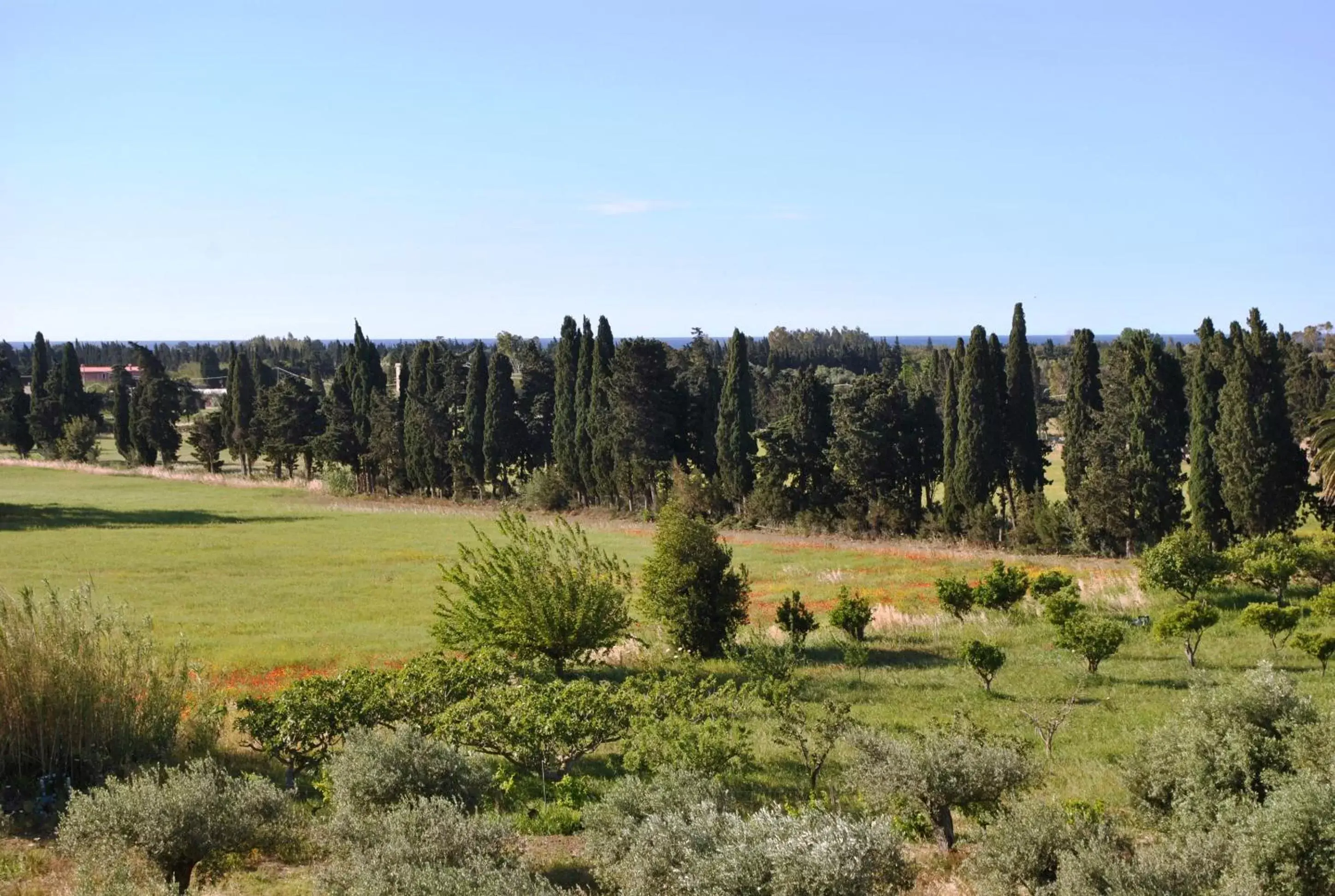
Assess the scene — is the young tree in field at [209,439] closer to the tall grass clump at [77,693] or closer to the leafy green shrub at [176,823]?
the tall grass clump at [77,693]

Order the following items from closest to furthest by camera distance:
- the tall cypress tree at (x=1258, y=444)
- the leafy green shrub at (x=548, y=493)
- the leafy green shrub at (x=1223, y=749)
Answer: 1. the leafy green shrub at (x=1223, y=749)
2. the tall cypress tree at (x=1258, y=444)
3. the leafy green shrub at (x=548, y=493)

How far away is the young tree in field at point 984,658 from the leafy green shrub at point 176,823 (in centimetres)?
1374

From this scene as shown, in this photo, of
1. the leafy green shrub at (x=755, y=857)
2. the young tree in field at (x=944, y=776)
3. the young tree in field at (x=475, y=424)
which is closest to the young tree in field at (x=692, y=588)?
the young tree in field at (x=944, y=776)

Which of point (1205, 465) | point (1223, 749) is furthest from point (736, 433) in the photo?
point (1223, 749)

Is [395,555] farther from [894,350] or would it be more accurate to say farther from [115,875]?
[894,350]

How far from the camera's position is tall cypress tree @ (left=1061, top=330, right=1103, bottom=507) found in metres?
45.4

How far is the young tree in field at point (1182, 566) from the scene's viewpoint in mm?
26984

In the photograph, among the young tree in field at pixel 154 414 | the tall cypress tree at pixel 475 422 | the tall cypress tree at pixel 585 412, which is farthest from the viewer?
the young tree in field at pixel 154 414

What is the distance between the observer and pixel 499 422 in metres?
67.7

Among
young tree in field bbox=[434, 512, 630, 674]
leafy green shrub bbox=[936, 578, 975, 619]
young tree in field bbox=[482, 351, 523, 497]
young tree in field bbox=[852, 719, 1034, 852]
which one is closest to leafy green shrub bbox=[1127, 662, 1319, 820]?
young tree in field bbox=[852, 719, 1034, 852]

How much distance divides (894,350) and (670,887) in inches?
6397

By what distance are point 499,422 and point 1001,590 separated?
45049 mm

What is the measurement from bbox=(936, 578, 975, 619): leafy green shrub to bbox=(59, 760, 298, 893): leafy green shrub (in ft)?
67.9

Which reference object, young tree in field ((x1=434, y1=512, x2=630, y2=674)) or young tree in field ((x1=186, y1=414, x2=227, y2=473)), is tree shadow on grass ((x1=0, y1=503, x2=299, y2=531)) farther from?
young tree in field ((x1=434, y1=512, x2=630, y2=674))
